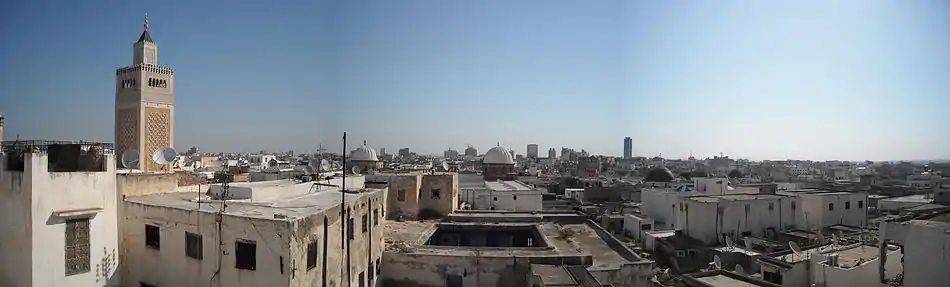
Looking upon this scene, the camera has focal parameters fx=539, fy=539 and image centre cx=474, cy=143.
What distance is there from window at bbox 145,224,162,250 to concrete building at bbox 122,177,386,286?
2 centimetres

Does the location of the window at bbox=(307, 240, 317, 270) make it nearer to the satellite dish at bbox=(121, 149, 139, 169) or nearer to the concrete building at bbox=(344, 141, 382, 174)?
the satellite dish at bbox=(121, 149, 139, 169)

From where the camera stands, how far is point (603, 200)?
135 ft

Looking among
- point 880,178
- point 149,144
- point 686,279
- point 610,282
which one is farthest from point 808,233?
point 880,178

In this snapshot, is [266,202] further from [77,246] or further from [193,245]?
[77,246]

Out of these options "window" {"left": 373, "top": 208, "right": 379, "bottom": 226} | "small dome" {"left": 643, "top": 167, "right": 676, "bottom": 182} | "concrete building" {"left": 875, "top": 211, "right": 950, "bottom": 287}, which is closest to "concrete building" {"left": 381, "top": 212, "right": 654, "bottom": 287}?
"window" {"left": 373, "top": 208, "right": 379, "bottom": 226}

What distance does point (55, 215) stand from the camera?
9023 millimetres

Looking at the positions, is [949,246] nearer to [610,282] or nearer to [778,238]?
[610,282]

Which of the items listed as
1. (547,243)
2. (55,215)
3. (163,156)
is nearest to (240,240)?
(55,215)

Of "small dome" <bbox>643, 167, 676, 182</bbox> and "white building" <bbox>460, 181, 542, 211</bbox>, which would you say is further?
"small dome" <bbox>643, 167, 676, 182</bbox>

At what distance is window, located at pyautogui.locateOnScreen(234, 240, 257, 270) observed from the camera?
9.09 m

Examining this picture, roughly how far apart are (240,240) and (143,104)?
19.9 meters

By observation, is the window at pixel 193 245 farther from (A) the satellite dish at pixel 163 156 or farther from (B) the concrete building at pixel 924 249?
(B) the concrete building at pixel 924 249

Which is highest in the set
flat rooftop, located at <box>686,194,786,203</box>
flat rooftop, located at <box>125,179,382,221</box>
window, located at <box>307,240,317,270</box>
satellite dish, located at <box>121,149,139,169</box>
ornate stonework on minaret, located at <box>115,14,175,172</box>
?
ornate stonework on minaret, located at <box>115,14,175,172</box>

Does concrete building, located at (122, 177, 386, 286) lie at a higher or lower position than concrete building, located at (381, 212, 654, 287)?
higher
